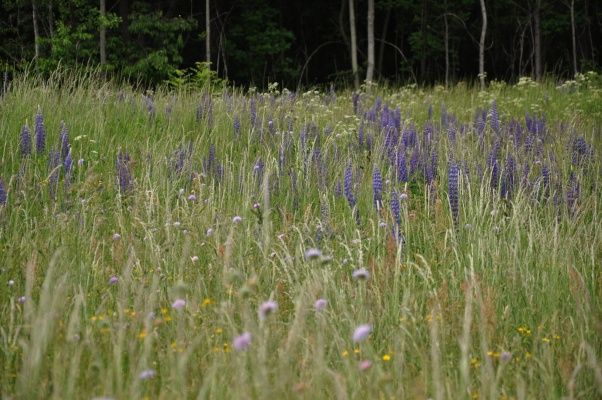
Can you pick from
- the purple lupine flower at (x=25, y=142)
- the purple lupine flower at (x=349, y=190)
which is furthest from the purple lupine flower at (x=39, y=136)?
the purple lupine flower at (x=349, y=190)

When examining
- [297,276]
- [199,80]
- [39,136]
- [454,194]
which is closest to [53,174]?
[39,136]

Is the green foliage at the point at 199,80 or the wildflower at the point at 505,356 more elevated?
the green foliage at the point at 199,80

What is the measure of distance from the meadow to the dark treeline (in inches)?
259

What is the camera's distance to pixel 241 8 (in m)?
30.6

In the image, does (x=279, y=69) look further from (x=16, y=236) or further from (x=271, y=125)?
(x=16, y=236)

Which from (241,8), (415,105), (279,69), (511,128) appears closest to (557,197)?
(511,128)

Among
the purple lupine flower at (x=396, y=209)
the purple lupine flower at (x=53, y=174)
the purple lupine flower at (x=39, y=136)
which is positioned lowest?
the purple lupine flower at (x=396, y=209)

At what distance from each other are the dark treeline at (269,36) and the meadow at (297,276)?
6.59m

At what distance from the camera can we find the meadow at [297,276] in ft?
6.40

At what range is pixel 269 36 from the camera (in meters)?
27.9

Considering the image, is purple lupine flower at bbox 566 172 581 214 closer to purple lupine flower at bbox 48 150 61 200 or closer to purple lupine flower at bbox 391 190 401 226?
purple lupine flower at bbox 391 190 401 226

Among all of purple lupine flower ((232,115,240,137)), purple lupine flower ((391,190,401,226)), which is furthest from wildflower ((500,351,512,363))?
purple lupine flower ((232,115,240,137))

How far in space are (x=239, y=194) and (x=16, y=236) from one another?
1.35 metres

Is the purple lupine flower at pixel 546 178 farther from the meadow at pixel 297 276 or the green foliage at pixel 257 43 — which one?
the green foliage at pixel 257 43
